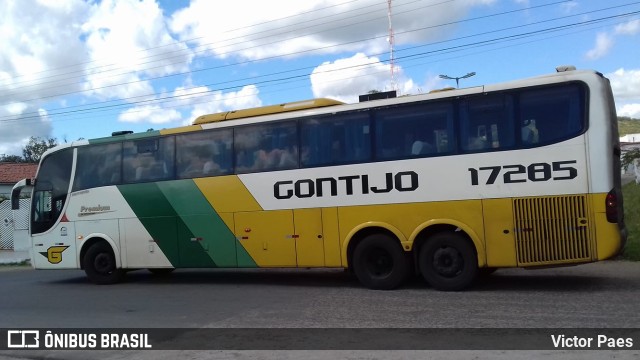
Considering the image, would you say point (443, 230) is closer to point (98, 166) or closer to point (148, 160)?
point (148, 160)

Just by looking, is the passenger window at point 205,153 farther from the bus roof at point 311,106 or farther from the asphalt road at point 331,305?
the asphalt road at point 331,305

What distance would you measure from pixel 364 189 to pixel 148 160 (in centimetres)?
501

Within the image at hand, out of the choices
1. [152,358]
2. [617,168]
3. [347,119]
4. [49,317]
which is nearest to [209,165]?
[347,119]

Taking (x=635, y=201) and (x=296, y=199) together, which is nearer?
(x=296, y=199)

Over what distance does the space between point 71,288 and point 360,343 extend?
8538 mm

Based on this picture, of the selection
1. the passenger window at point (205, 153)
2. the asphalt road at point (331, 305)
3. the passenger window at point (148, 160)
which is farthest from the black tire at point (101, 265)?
the passenger window at point (205, 153)

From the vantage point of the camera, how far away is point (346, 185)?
10.2 metres

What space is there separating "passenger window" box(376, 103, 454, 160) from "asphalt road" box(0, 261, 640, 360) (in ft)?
7.90

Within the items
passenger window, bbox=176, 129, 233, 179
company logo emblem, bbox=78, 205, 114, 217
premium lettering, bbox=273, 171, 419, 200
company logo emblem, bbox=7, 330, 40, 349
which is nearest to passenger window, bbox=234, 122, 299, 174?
passenger window, bbox=176, 129, 233, 179

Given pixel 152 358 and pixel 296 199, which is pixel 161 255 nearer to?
pixel 296 199

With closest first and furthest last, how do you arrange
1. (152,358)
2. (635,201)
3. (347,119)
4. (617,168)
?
(152,358), (617,168), (347,119), (635,201)

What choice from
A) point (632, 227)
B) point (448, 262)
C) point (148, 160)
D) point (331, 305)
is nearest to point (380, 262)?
point (448, 262)

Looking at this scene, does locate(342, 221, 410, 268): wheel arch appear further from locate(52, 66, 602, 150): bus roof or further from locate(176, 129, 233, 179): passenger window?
locate(176, 129, 233, 179): passenger window

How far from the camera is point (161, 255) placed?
1209cm
